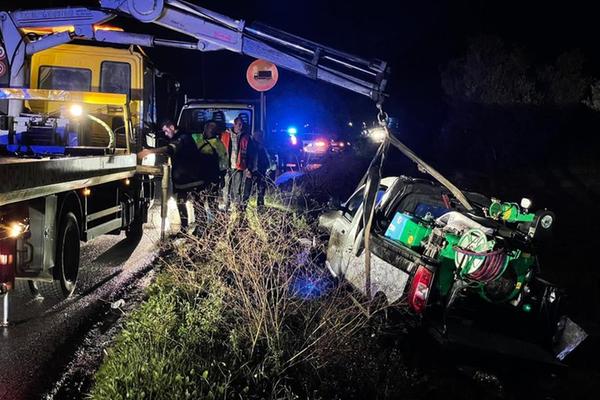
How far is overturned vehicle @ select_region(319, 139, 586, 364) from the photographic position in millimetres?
4445

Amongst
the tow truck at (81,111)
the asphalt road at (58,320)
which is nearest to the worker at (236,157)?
the tow truck at (81,111)

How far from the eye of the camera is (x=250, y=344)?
4.17m

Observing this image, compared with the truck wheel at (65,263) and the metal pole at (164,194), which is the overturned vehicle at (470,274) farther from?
the metal pole at (164,194)

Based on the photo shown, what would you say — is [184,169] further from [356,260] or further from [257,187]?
[356,260]

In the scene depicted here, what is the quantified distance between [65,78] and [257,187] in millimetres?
3615

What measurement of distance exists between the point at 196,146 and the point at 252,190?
1227 millimetres

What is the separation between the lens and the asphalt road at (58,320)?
4121mm

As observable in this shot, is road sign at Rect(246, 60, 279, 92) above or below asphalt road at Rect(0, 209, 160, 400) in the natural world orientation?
above

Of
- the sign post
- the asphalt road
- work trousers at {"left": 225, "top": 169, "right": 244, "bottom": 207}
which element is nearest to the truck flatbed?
the asphalt road

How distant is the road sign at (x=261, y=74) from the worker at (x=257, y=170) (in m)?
0.97

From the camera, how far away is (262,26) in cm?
727

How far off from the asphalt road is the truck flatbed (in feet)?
4.03

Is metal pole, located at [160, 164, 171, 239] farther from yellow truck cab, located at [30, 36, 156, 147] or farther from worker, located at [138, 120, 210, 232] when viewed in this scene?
yellow truck cab, located at [30, 36, 156, 147]

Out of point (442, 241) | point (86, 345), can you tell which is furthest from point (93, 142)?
point (442, 241)
